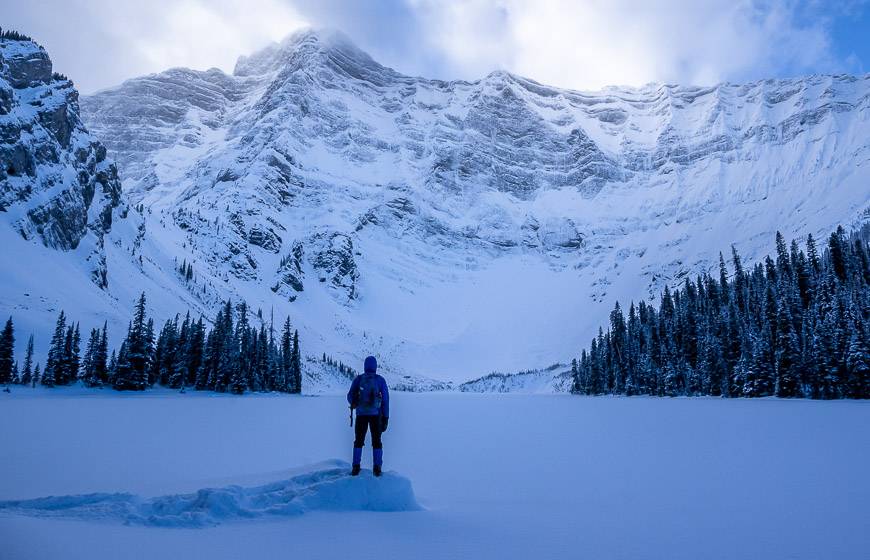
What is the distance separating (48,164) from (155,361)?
3582 inches

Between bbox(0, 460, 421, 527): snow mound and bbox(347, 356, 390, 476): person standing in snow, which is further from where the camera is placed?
bbox(347, 356, 390, 476): person standing in snow

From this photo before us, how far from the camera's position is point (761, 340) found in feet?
245

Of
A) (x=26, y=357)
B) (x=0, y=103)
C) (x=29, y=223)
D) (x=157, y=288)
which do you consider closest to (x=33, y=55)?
(x=0, y=103)

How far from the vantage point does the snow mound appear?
33.3ft

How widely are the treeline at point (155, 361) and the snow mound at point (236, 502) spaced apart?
80.3m

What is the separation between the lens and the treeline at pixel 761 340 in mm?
64625

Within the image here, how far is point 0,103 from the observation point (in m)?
138

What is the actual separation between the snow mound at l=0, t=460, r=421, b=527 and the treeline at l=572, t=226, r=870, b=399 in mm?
68922

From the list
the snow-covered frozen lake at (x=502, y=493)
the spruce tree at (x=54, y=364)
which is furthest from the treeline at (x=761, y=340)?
the spruce tree at (x=54, y=364)

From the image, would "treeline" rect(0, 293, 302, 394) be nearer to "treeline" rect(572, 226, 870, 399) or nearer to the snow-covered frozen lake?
the snow-covered frozen lake

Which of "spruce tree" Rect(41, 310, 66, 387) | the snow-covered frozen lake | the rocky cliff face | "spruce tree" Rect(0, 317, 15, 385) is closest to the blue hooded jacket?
the snow-covered frozen lake

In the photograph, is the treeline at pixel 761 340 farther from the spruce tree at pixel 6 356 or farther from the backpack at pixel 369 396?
the spruce tree at pixel 6 356

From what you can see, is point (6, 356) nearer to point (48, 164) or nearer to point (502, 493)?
point (502, 493)

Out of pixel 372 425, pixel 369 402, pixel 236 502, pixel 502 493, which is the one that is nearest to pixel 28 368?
pixel 372 425
